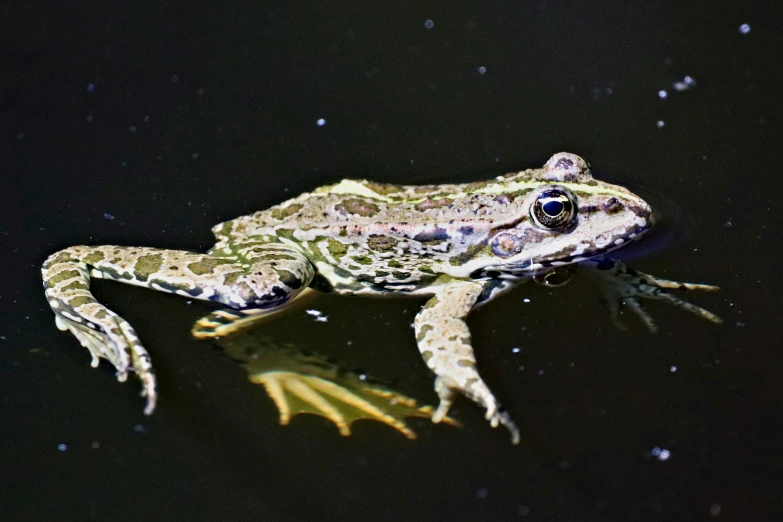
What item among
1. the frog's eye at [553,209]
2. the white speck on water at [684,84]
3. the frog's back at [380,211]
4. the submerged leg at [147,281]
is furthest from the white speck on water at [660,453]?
the white speck on water at [684,84]

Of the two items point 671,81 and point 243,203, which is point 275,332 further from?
point 671,81

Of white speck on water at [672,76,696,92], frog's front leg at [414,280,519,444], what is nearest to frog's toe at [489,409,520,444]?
frog's front leg at [414,280,519,444]

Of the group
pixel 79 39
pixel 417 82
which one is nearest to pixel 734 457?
pixel 417 82

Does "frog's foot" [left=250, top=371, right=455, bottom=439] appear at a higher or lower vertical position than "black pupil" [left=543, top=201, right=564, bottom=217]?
lower

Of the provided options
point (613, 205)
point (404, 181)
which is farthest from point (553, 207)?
point (404, 181)

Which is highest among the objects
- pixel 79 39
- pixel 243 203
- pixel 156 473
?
pixel 79 39

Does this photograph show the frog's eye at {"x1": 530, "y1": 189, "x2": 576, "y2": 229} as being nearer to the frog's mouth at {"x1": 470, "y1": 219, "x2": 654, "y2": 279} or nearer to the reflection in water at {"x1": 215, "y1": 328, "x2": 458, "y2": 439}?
the frog's mouth at {"x1": 470, "y1": 219, "x2": 654, "y2": 279}
